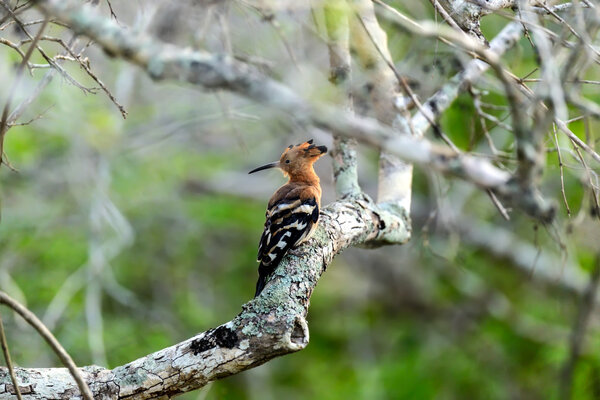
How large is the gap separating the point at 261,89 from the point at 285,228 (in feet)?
6.70

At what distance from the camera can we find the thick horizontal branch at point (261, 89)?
1.76 meters

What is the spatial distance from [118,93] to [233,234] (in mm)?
3053

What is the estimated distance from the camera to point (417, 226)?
8.90 metres

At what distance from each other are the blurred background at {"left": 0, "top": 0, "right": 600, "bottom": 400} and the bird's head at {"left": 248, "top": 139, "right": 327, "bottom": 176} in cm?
132

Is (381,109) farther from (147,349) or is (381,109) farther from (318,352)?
(318,352)

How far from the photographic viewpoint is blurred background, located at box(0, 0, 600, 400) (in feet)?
21.5

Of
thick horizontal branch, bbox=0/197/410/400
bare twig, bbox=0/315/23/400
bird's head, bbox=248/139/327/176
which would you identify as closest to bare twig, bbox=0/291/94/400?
bare twig, bbox=0/315/23/400

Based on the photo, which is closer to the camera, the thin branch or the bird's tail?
the bird's tail

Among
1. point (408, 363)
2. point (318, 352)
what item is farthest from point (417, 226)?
point (318, 352)

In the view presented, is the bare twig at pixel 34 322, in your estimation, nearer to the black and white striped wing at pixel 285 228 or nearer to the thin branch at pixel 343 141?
the black and white striped wing at pixel 285 228

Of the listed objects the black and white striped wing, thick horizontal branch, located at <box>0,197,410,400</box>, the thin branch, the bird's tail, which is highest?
the thin branch

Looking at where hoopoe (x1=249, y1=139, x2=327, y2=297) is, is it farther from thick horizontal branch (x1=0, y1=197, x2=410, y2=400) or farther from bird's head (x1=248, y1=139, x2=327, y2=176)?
thick horizontal branch (x1=0, y1=197, x2=410, y2=400)

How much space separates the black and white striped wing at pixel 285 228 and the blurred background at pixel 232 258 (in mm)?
1889

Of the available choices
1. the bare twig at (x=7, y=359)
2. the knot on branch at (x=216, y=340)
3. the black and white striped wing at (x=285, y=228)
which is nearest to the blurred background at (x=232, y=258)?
the black and white striped wing at (x=285, y=228)
